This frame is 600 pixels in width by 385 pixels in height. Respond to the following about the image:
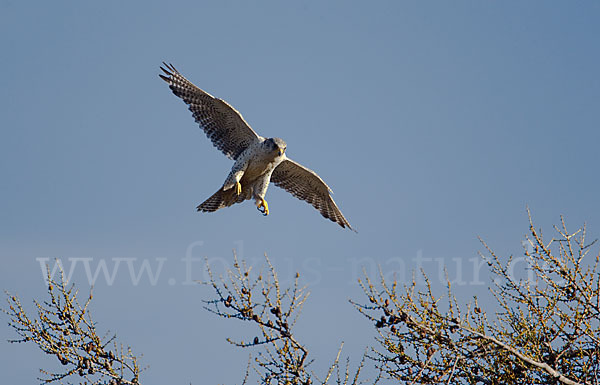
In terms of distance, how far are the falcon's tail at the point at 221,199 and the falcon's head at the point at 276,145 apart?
89cm

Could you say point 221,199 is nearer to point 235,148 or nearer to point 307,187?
point 235,148

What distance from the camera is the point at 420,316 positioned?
5.38 metres

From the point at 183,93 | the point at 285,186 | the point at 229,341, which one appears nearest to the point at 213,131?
the point at 183,93

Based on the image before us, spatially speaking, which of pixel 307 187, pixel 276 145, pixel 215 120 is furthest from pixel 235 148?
pixel 307 187

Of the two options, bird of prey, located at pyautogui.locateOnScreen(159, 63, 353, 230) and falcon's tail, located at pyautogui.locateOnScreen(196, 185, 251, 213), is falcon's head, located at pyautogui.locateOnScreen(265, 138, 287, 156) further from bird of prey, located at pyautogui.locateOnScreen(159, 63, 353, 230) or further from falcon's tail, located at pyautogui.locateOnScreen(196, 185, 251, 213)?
falcon's tail, located at pyautogui.locateOnScreen(196, 185, 251, 213)

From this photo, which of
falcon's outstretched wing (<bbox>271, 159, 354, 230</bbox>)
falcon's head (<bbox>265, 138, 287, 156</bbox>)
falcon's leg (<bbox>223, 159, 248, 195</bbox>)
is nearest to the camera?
falcon's head (<bbox>265, 138, 287, 156</bbox>)

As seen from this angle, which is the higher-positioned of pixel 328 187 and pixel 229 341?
pixel 328 187

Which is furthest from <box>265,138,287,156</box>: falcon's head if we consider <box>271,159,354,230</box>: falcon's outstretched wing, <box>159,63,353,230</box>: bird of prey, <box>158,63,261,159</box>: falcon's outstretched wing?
<box>271,159,354,230</box>: falcon's outstretched wing

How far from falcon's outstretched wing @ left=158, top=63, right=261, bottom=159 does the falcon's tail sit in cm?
49

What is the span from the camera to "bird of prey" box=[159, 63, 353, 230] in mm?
9430

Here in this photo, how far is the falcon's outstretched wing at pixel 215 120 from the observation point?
9617 mm

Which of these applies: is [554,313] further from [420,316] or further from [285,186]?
[285,186]

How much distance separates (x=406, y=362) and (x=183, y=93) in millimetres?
5583

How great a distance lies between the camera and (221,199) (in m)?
9.93
